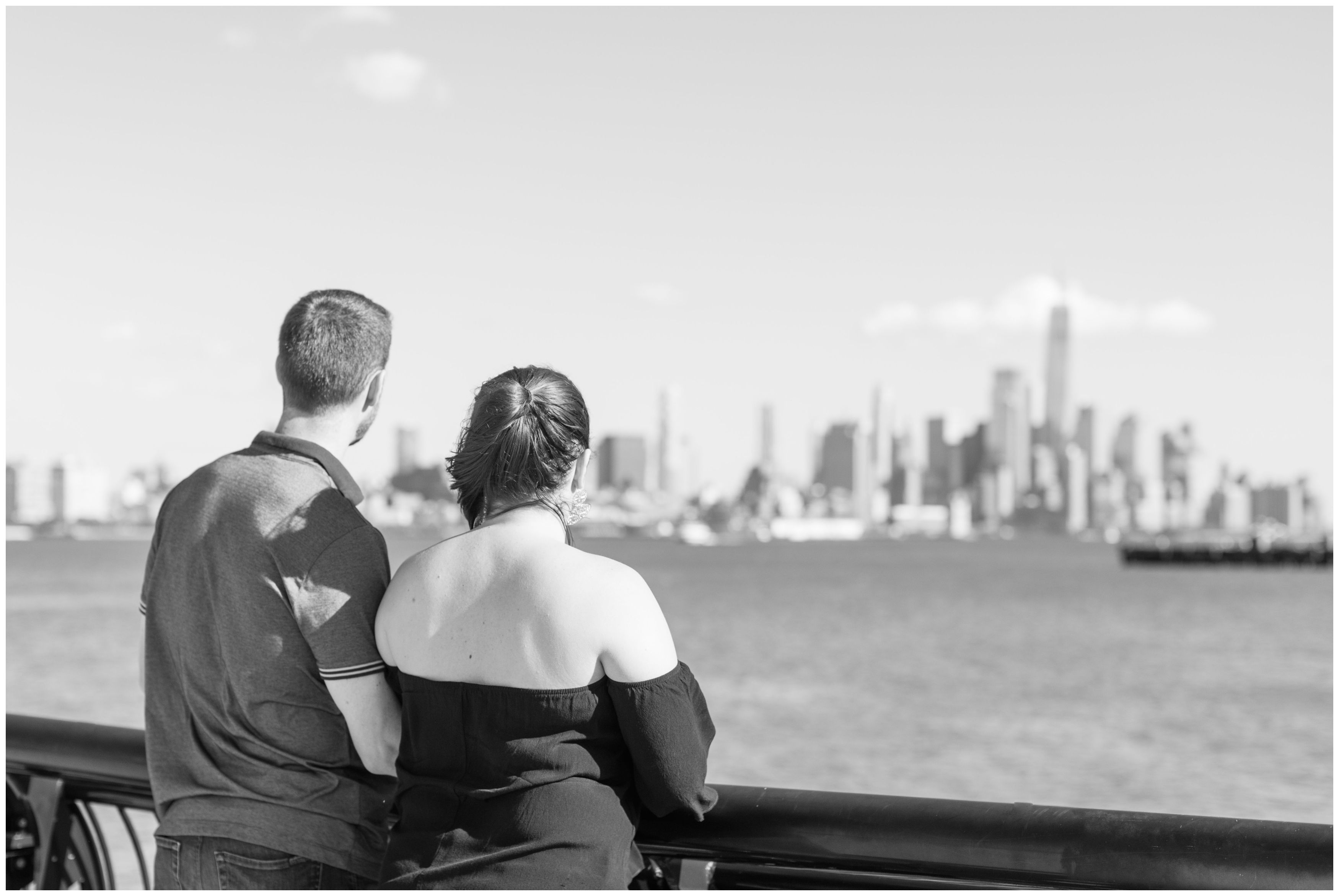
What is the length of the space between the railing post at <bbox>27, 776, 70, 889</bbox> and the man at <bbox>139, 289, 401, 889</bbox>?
1.08 meters

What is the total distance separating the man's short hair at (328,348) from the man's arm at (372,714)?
542 millimetres


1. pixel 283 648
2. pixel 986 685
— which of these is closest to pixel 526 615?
pixel 283 648

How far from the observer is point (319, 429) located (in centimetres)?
267

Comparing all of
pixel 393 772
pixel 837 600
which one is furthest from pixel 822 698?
pixel 837 600

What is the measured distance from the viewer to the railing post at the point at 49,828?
3.63 meters

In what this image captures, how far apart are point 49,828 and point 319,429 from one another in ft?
5.72

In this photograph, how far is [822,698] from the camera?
4038 cm

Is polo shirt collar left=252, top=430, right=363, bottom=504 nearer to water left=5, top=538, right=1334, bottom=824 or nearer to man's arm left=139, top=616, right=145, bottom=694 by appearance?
man's arm left=139, top=616, right=145, bottom=694

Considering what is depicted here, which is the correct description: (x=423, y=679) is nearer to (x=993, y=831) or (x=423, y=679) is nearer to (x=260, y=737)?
(x=260, y=737)

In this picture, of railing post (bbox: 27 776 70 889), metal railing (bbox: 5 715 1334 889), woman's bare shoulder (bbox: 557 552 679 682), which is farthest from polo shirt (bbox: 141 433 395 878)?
railing post (bbox: 27 776 70 889)

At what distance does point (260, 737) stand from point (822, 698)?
38721 millimetres

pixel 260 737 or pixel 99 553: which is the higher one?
pixel 260 737

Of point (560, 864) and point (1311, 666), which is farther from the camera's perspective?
point (1311, 666)

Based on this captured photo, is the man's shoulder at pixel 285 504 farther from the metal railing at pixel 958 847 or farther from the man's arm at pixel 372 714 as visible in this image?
the metal railing at pixel 958 847
